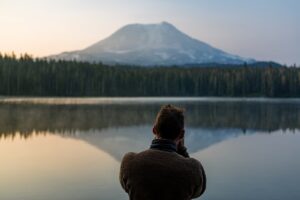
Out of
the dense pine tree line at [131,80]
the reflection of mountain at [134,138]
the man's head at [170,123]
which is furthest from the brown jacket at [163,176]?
the dense pine tree line at [131,80]

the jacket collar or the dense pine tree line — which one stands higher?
the jacket collar

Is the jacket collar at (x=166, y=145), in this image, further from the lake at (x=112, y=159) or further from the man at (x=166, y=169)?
the lake at (x=112, y=159)

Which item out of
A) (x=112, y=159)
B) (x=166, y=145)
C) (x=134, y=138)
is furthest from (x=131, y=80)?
(x=166, y=145)

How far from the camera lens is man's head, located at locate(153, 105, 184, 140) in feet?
13.2

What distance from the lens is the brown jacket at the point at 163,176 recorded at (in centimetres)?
406

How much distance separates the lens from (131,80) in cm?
12988

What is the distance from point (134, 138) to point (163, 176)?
66.9 ft

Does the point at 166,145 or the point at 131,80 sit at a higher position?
the point at 166,145

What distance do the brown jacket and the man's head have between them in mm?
133

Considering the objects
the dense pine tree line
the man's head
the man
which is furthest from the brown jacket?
the dense pine tree line

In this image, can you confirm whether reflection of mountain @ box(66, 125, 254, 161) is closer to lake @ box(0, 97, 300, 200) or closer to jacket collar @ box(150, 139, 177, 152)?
lake @ box(0, 97, 300, 200)

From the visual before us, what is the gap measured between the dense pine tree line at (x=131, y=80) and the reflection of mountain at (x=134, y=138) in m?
85.6

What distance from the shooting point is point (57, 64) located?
12738 cm

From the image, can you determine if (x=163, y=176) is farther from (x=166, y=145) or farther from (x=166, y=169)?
(x=166, y=145)
